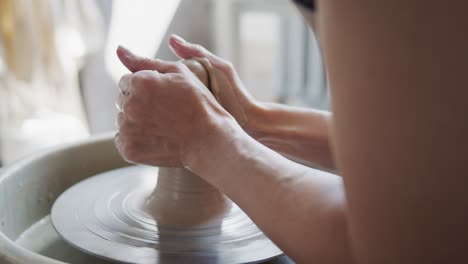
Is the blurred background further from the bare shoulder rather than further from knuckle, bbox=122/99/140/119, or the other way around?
the bare shoulder

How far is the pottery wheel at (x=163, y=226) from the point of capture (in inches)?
40.7

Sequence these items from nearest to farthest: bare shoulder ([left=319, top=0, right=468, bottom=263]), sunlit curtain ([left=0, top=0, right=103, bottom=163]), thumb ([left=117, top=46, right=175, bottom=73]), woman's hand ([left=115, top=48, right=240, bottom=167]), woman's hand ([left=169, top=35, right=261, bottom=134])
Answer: bare shoulder ([left=319, top=0, right=468, bottom=263]) → woman's hand ([left=115, top=48, right=240, bottom=167]) → thumb ([left=117, top=46, right=175, bottom=73]) → woman's hand ([left=169, top=35, right=261, bottom=134]) → sunlit curtain ([left=0, top=0, right=103, bottom=163])

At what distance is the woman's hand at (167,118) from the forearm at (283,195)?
0.13 ft

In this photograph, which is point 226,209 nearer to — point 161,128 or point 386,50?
point 161,128

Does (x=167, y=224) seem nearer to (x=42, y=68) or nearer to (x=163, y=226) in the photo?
(x=163, y=226)

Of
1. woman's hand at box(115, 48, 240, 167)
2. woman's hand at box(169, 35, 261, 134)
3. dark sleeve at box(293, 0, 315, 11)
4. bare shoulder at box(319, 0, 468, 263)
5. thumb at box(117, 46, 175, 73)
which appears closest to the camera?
bare shoulder at box(319, 0, 468, 263)

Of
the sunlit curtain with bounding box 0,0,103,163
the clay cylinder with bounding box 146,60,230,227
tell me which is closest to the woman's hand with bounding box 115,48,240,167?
the clay cylinder with bounding box 146,60,230,227

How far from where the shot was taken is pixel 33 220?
1341 mm

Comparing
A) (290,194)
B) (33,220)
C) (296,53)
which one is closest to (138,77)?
(290,194)

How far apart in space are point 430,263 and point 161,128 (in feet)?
1.58

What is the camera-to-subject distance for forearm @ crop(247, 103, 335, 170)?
125cm

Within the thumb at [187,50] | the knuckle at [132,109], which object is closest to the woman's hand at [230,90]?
the thumb at [187,50]

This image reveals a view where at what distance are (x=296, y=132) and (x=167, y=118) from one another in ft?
1.26

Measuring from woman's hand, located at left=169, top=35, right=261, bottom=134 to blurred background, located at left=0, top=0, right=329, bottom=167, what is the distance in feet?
4.50
